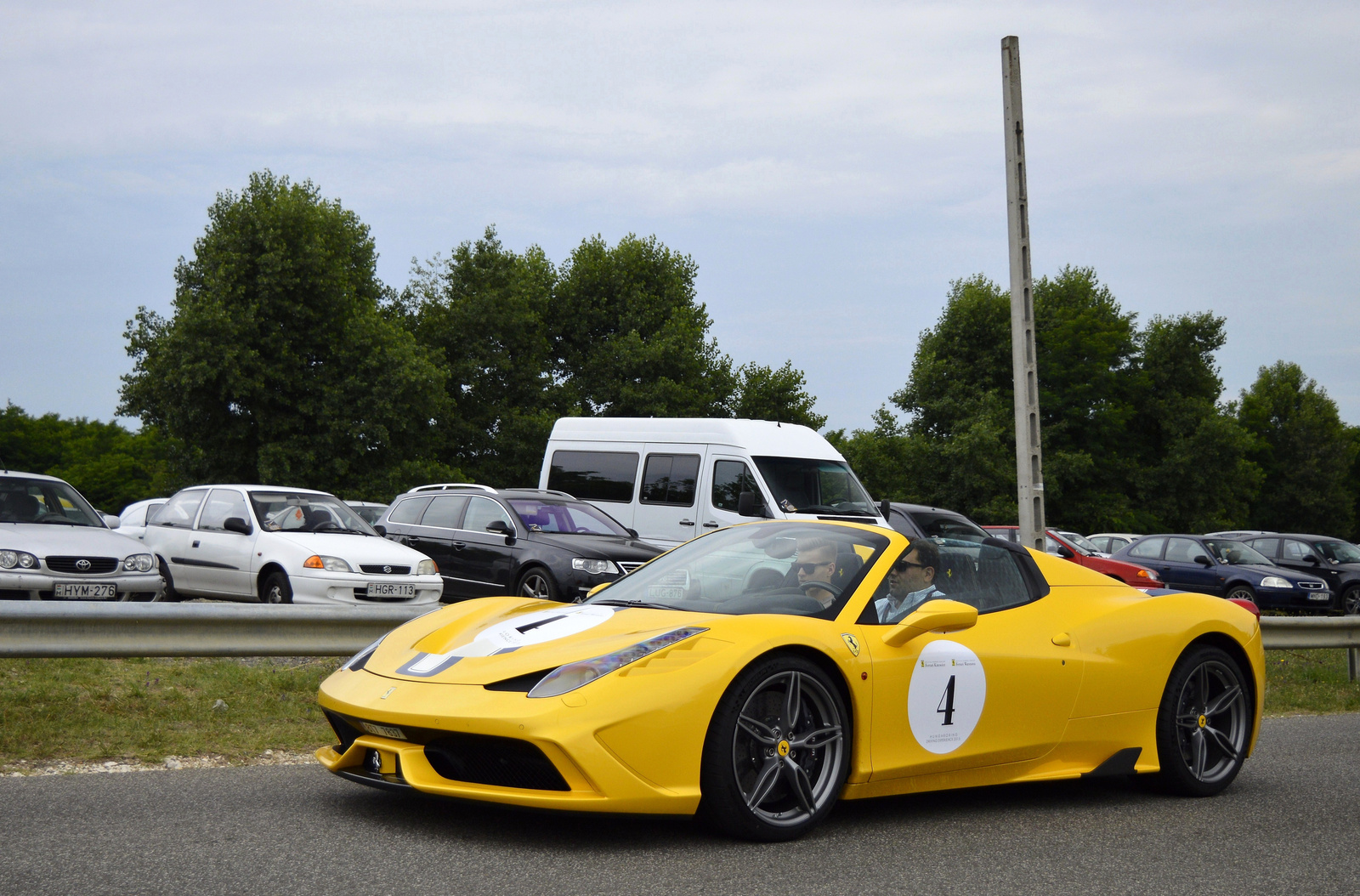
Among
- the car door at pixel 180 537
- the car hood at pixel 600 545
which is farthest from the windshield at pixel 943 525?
the car door at pixel 180 537

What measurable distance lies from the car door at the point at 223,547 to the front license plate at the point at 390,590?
1.38 metres

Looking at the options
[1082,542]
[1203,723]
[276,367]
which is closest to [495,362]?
[276,367]

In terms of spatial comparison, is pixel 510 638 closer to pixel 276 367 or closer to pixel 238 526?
pixel 238 526

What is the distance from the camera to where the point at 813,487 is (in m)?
15.1

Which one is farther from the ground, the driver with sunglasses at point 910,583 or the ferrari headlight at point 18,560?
the driver with sunglasses at point 910,583

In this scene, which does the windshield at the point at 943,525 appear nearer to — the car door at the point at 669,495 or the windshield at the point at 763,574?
the car door at the point at 669,495

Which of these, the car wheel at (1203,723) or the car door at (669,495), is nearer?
the car wheel at (1203,723)

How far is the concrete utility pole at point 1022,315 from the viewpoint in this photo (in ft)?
46.5

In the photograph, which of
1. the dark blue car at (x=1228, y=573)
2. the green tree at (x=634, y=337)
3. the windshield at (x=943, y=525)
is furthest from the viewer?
the green tree at (x=634, y=337)

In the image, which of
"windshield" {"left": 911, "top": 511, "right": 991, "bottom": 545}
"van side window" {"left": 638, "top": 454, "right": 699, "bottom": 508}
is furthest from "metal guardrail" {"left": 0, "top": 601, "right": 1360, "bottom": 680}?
"windshield" {"left": 911, "top": 511, "right": 991, "bottom": 545}

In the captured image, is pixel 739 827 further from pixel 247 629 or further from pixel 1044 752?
pixel 247 629

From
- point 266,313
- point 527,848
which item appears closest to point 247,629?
point 527,848

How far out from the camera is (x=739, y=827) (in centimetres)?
422

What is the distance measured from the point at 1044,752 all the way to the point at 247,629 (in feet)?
14.2
